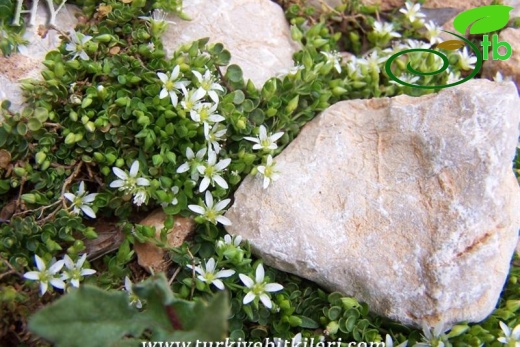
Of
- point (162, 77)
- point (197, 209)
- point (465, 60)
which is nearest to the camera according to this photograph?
point (197, 209)

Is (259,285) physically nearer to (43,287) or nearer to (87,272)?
(87,272)

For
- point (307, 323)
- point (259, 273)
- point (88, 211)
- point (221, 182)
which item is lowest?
point (307, 323)

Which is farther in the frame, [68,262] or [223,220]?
[223,220]

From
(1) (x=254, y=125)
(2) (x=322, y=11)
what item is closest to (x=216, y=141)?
(1) (x=254, y=125)

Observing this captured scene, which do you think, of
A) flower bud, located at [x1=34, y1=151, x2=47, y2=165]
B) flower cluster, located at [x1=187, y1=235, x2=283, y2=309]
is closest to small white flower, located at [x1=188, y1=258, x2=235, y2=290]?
flower cluster, located at [x1=187, y1=235, x2=283, y2=309]

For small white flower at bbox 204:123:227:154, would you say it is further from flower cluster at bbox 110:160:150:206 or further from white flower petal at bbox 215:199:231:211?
flower cluster at bbox 110:160:150:206

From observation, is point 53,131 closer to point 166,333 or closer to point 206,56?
point 206,56

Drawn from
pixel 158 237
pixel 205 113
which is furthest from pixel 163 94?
pixel 158 237

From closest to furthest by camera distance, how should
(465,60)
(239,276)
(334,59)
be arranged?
(239,276) < (334,59) < (465,60)
